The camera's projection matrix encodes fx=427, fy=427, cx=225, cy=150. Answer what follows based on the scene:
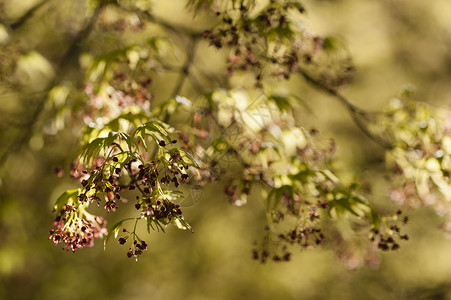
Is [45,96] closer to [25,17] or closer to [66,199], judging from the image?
[25,17]

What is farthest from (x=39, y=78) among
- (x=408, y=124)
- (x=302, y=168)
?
(x=408, y=124)

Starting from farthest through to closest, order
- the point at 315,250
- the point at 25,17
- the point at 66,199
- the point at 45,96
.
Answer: the point at 315,250, the point at 45,96, the point at 25,17, the point at 66,199

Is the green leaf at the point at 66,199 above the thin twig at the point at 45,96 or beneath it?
beneath

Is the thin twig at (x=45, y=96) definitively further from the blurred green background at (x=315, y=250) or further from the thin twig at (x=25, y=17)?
the blurred green background at (x=315, y=250)

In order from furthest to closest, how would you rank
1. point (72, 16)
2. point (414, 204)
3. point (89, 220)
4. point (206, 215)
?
1. point (206, 215)
2. point (72, 16)
3. point (414, 204)
4. point (89, 220)

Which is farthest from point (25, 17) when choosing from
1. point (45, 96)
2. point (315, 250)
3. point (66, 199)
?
point (315, 250)

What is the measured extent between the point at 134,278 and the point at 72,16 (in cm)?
255

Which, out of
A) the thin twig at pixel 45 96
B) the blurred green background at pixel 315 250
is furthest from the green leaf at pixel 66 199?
the blurred green background at pixel 315 250

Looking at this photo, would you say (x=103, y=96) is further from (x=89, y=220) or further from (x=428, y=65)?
(x=428, y=65)

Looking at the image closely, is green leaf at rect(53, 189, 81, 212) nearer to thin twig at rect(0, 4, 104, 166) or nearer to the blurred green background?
thin twig at rect(0, 4, 104, 166)

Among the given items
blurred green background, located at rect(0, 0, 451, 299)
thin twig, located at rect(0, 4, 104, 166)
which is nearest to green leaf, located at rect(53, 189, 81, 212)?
thin twig, located at rect(0, 4, 104, 166)

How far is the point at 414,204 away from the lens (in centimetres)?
A: 215

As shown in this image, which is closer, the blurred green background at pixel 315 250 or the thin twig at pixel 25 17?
the thin twig at pixel 25 17

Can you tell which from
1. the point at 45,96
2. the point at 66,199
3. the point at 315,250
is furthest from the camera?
the point at 315,250
